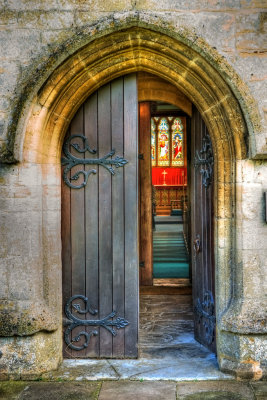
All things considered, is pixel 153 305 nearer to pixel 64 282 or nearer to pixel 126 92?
pixel 64 282

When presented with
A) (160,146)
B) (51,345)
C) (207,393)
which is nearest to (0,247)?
(51,345)

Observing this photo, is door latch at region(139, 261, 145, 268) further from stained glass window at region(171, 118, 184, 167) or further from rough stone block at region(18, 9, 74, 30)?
stained glass window at region(171, 118, 184, 167)

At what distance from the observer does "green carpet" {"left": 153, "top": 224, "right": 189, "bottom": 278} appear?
329 inches

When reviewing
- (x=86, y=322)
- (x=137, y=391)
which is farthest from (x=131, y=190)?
(x=137, y=391)

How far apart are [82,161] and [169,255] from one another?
245 inches

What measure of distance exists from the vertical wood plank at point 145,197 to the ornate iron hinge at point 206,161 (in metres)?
3.20

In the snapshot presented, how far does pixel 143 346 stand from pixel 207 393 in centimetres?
118

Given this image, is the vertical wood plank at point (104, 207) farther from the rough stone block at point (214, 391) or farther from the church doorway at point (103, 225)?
the rough stone block at point (214, 391)

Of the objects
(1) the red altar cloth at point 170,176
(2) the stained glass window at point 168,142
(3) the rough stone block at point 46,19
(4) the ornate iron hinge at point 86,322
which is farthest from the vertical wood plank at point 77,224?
(2) the stained glass window at point 168,142

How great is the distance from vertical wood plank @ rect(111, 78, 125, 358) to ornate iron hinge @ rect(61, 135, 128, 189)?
65mm

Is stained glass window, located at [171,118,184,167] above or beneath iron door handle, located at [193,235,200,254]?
above

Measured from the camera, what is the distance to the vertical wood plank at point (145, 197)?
24.6 ft

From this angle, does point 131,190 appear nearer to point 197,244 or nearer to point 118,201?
point 118,201

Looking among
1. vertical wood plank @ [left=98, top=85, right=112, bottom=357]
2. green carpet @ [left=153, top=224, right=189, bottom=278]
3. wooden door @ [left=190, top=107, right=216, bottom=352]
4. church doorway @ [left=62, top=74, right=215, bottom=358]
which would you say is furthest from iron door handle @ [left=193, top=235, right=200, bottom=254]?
green carpet @ [left=153, top=224, right=189, bottom=278]
